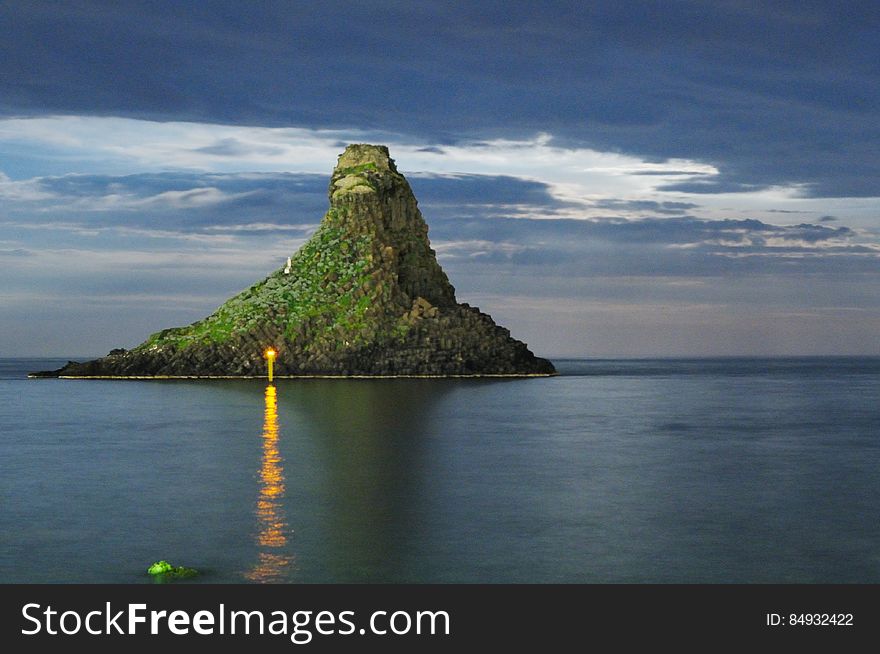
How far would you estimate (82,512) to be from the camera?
1641 inches

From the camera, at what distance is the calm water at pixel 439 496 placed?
31.8 meters

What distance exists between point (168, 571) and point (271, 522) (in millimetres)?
8986

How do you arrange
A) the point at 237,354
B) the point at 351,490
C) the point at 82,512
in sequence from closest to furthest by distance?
the point at 82,512
the point at 351,490
the point at 237,354

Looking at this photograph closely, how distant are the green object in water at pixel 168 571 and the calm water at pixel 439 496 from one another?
496 millimetres

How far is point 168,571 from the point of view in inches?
1179

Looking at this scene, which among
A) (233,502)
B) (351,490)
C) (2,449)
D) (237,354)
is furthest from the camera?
(237,354)

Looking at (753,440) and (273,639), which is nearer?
(273,639)

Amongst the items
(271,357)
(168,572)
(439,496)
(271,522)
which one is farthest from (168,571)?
(271,357)

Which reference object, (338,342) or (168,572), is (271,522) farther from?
(338,342)

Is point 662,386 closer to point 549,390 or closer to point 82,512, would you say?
point 549,390

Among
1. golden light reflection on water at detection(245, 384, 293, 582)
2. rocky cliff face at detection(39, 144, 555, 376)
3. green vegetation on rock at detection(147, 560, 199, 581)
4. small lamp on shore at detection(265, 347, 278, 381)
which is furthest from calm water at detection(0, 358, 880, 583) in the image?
rocky cliff face at detection(39, 144, 555, 376)

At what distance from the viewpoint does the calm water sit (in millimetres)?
31844

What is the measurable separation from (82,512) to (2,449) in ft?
105

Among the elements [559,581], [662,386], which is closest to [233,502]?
[559,581]
